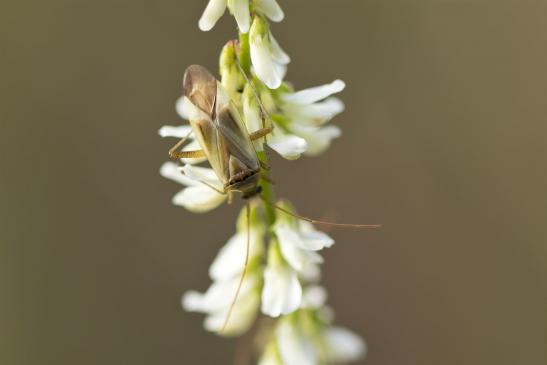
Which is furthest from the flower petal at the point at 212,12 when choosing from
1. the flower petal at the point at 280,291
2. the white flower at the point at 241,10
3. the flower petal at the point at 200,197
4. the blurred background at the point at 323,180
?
the blurred background at the point at 323,180

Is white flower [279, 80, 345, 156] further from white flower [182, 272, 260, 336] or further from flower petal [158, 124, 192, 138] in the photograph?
white flower [182, 272, 260, 336]

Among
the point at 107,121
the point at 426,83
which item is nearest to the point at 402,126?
the point at 426,83

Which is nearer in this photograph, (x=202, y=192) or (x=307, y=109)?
(x=307, y=109)

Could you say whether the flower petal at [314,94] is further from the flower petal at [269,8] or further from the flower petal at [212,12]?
the flower petal at [212,12]

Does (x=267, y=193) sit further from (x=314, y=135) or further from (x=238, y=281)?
(x=238, y=281)

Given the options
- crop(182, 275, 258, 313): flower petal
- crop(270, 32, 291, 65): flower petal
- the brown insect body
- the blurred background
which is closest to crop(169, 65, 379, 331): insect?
the brown insect body

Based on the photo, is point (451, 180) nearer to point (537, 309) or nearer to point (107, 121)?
point (537, 309)

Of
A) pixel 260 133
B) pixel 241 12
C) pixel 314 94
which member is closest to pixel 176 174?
pixel 260 133
